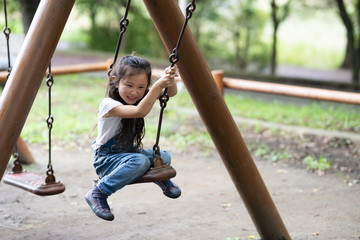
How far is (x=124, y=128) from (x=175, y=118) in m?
4.53

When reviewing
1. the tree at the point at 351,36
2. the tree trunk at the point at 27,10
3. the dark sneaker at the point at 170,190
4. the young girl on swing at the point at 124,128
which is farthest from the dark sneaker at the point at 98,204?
the tree at the point at 351,36

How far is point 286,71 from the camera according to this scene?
15.8 m

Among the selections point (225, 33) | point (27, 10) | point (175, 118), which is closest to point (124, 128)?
point (175, 118)

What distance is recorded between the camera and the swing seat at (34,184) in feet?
11.0

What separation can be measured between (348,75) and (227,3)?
409 cm

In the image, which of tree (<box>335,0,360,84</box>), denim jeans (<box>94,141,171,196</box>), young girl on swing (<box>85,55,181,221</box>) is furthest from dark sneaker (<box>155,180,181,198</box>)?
tree (<box>335,0,360,84</box>)

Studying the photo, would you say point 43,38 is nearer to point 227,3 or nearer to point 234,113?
point 234,113

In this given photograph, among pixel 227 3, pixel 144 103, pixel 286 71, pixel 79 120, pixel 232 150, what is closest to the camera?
pixel 144 103

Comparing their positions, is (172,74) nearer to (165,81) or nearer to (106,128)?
(165,81)

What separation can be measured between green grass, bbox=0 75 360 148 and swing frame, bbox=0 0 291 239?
2.67 metres

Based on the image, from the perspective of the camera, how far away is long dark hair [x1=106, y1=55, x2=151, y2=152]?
298 cm

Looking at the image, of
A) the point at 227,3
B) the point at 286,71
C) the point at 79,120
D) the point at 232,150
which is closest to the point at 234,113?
the point at 79,120

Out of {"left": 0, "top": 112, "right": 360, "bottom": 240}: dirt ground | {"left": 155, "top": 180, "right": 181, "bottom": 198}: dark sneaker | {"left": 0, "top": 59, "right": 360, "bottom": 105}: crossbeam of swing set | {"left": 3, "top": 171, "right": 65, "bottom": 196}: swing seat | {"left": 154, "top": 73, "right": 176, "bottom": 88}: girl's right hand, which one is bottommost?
{"left": 0, "top": 112, "right": 360, "bottom": 240}: dirt ground

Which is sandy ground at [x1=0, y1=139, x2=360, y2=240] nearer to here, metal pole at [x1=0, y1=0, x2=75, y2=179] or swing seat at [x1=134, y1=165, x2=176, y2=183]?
swing seat at [x1=134, y1=165, x2=176, y2=183]
